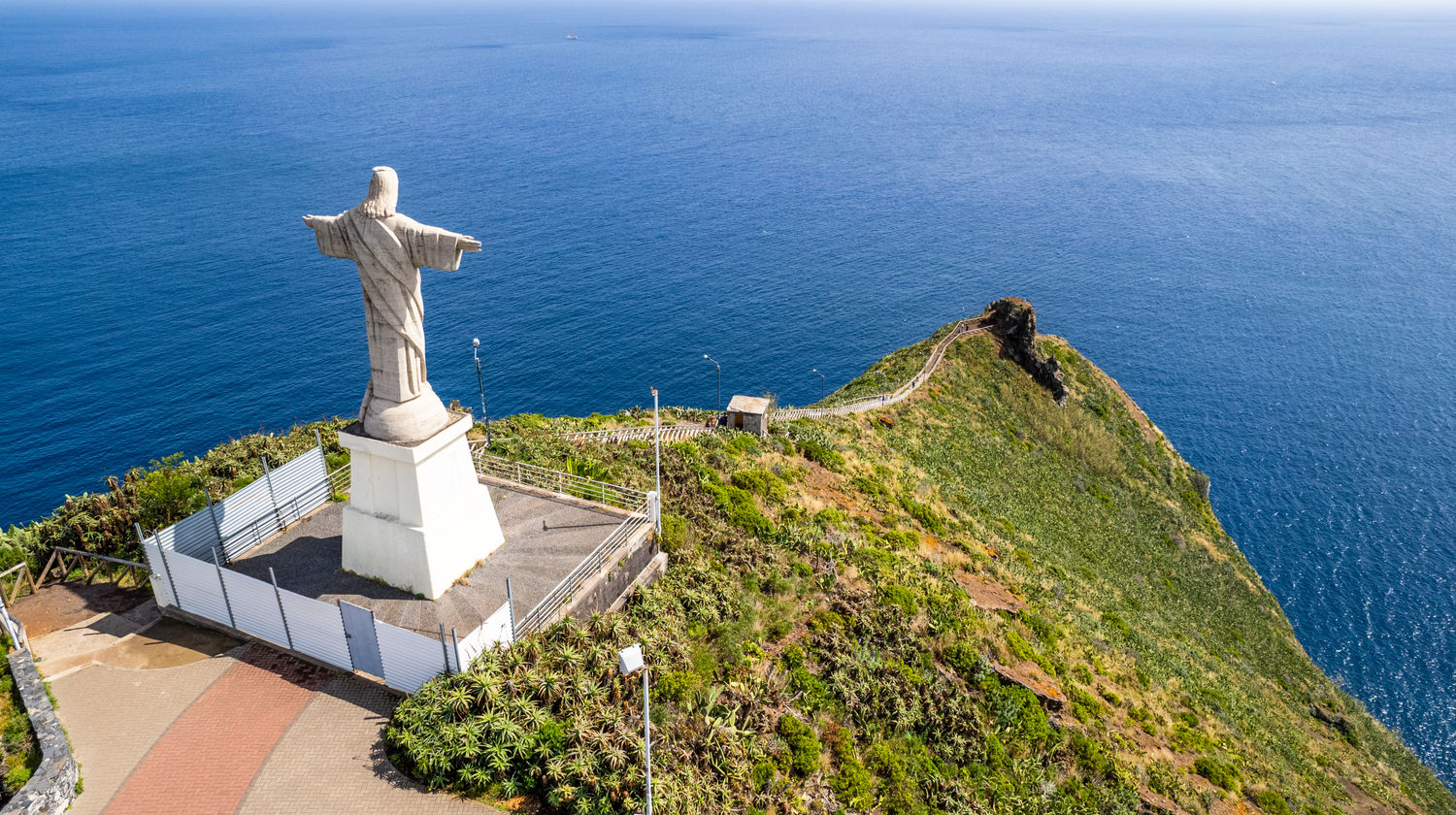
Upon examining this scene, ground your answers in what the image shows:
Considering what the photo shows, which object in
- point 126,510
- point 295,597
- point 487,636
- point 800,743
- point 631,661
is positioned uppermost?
point 631,661

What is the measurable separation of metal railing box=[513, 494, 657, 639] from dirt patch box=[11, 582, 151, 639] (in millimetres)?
13102

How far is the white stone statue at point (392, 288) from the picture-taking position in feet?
67.5

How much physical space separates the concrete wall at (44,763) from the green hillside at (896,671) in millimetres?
6960

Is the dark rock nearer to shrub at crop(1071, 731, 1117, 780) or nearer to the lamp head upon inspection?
shrub at crop(1071, 731, 1117, 780)

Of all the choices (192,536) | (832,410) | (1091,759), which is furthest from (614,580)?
(832,410)

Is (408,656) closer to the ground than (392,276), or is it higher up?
closer to the ground

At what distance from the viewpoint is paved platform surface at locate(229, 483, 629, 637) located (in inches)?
908

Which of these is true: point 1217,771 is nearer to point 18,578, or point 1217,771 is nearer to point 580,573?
point 580,573

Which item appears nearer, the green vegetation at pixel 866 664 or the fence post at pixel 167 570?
the green vegetation at pixel 866 664

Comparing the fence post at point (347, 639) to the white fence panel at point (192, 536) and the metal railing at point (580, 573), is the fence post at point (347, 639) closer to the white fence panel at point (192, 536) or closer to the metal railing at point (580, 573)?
the metal railing at point (580, 573)

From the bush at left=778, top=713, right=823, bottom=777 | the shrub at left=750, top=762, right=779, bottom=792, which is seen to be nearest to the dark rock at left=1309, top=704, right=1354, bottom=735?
the bush at left=778, top=713, right=823, bottom=777

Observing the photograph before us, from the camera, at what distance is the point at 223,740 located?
787 inches

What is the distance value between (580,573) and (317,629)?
722cm

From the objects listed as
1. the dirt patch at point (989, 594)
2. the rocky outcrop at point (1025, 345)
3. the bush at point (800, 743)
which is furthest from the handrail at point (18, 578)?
the rocky outcrop at point (1025, 345)
